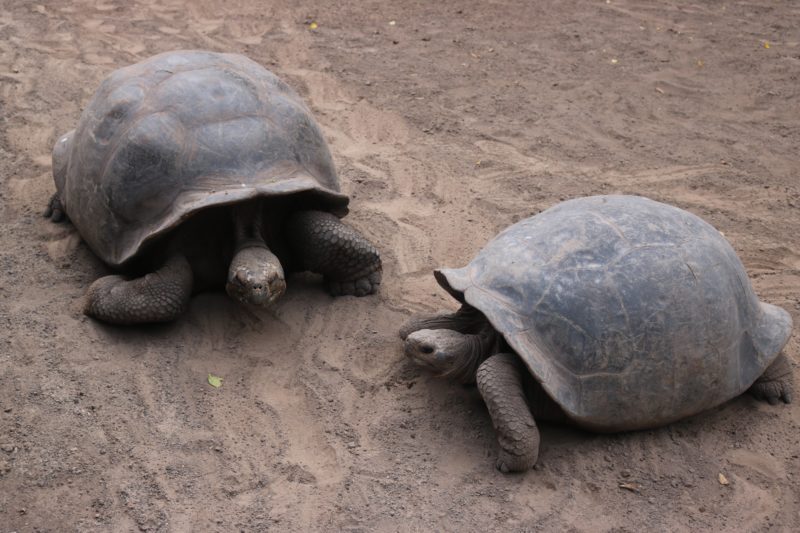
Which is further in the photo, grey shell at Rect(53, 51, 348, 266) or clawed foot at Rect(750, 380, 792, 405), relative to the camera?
grey shell at Rect(53, 51, 348, 266)

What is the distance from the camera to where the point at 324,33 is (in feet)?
26.4

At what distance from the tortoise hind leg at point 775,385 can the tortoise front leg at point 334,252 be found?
1956mm

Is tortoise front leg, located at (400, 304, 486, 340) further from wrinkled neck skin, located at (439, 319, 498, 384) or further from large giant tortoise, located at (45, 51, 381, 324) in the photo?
large giant tortoise, located at (45, 51, 381, 324)

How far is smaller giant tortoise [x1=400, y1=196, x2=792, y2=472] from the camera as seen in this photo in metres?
3.62

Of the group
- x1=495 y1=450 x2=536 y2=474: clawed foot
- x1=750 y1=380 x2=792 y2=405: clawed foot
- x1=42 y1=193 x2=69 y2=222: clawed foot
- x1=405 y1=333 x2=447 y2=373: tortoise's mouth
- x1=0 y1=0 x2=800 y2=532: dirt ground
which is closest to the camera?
x1=0 y1=0 x2=800 y2=532: dirt ground

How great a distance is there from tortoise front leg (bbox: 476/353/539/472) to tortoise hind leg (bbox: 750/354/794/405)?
3.84 ft

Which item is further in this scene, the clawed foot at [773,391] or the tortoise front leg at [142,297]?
the tortoise front leg at [142,297]

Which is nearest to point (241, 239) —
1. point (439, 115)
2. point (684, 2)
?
point (439, 115)

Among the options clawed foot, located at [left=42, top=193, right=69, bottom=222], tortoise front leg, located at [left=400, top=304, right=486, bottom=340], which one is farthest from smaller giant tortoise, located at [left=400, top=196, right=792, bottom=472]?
clawed foot, located at [left=42, top=193, right=69, bottom=222]

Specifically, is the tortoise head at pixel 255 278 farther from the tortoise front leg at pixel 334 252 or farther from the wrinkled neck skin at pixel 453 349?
the wrinkled neck skin at pixel 453 349

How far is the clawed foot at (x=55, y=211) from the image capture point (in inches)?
200

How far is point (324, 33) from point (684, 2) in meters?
3.82

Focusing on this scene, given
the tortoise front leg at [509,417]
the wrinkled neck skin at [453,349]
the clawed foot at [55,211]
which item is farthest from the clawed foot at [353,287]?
the clawed foot at [55,211]

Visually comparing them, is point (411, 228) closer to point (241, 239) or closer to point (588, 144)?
point (241, 239)
